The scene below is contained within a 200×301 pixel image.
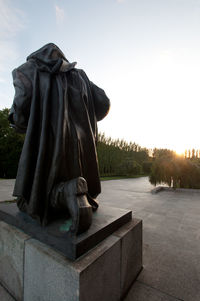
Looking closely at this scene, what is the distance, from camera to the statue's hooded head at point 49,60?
1.62 meters

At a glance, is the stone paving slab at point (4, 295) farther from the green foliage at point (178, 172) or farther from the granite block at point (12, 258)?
the green foliage at point (178, 172)

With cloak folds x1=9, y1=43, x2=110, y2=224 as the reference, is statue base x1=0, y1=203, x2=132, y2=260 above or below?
below

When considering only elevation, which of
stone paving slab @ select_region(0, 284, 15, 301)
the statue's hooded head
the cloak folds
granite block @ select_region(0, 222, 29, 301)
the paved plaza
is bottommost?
stone paving slab @ select_region(0, 284, 15, 301)

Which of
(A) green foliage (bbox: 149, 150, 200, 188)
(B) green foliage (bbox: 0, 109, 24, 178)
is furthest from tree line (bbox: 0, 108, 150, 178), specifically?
(A) green foliage (bbox: 149, 150, 200, 188)

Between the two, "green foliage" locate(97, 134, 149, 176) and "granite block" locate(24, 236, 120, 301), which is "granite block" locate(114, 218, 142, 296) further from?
"green foliage" locate(97, 134, 149, 176)

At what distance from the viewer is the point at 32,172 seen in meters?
1.52

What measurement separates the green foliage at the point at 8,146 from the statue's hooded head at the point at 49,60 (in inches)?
859

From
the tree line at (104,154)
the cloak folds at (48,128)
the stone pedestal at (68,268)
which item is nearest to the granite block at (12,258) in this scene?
the stone pedestal at (68,268)

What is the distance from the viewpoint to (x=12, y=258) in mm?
1619

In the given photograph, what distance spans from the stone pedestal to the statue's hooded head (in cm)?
177

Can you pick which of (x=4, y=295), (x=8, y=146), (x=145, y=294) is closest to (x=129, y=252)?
(x=145, y=294)

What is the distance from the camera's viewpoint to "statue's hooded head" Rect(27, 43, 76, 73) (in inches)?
63.7

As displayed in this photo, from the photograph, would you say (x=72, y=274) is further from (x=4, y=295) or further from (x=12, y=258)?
(x=4, y=295)

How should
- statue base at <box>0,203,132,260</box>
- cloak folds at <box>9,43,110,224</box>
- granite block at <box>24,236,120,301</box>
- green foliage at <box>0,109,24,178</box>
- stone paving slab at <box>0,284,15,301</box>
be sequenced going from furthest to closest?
green foliage at <box>0,109,24,178</box> < stone paving slab at <box>0,284,15,301</box> < cloak folds at <box>9,43,110,224</box> < statue base at <box>0,203,132,260</box> < granite block at <box>24,236,120,301</box>
